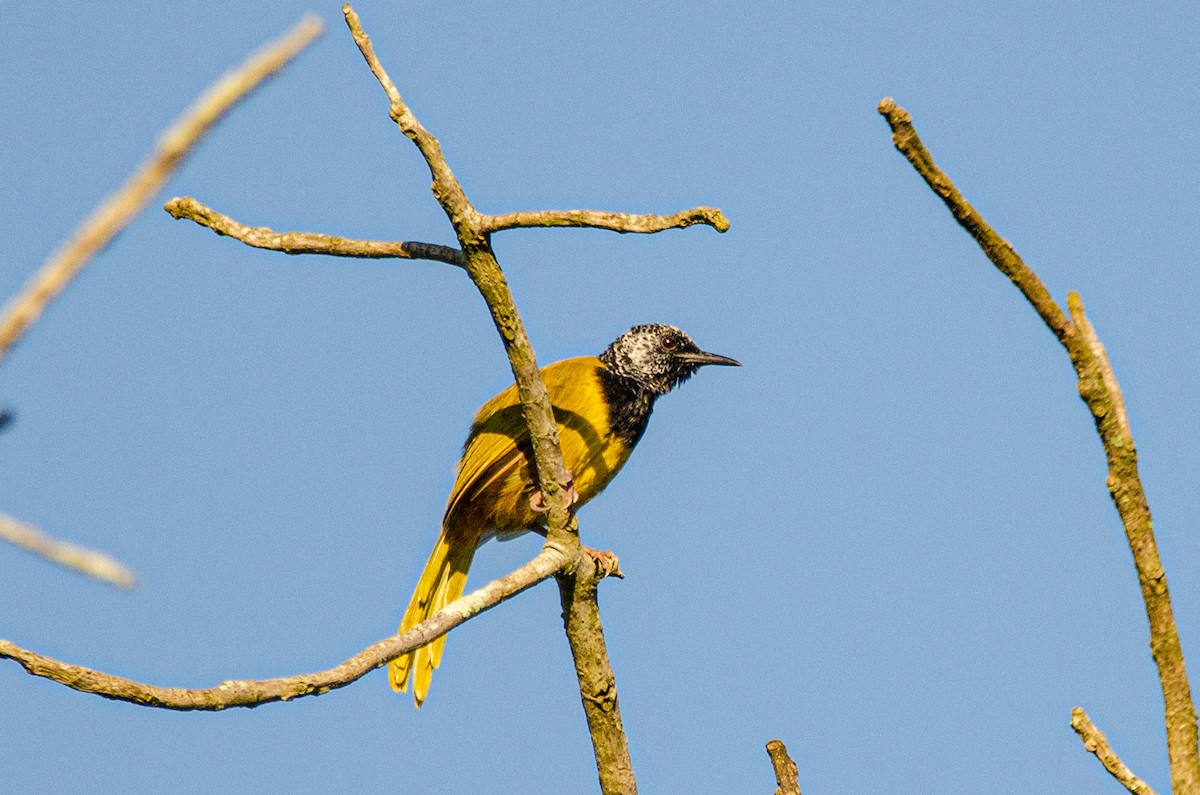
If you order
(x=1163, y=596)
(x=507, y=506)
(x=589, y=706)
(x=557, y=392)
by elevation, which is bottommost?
(x=1163, y=596)

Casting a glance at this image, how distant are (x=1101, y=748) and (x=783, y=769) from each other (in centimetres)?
103

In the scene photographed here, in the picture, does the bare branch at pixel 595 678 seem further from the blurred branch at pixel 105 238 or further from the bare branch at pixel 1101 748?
the blurred branch at pixel 105 238

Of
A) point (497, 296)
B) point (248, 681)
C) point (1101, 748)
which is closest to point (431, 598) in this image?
point (497, 296)

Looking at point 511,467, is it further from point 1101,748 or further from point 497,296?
point 1101,748

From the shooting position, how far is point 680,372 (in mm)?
7695

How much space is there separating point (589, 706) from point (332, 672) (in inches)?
78.1

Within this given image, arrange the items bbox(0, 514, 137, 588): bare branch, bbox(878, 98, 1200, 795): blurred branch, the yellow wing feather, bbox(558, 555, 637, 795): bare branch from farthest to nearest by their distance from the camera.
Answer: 1. the yellow wing feather
2. bbox(558, 555, 637, 795): bare branch
3. bbox(878, 98, 1200, 795): blurred branch
4. bbox(0, 514, 137, 588): bare branch

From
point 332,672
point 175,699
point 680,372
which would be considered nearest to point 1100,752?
point 332,672

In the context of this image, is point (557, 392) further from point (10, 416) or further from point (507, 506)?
point (10, 416)

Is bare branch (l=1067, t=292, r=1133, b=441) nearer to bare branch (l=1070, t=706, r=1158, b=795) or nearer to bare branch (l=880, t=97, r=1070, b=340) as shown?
bare branch (l=880, t=97, r=1070, b=340)

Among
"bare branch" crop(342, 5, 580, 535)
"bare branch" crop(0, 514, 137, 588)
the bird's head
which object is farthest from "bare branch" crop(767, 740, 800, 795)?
the bird's head

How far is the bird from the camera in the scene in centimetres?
630

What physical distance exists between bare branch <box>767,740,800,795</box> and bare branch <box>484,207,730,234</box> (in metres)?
1.43

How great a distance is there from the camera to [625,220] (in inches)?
147
